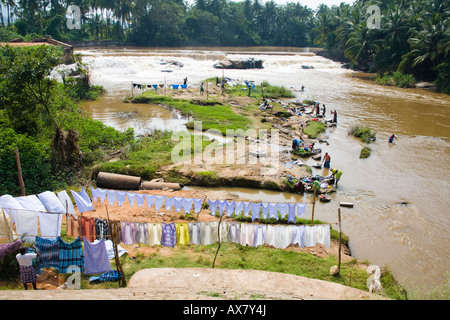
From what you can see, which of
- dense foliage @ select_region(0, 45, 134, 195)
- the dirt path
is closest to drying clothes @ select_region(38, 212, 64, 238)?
the dirt path

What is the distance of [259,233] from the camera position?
29.3 feet

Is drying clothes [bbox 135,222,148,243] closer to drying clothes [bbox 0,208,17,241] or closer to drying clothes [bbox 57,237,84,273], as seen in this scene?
drying clothes [bbox 57,237,84,273]

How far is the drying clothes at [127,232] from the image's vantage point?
861cm

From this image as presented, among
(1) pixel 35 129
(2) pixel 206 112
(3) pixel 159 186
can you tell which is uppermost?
(1) pixel 35 129

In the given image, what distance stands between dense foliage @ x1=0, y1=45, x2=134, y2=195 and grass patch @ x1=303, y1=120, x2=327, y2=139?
12.9 m

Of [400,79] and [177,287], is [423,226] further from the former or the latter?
[400,79]

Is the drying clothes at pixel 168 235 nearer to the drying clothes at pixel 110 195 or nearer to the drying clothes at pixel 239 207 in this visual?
the drying clothes at pixel 239 207

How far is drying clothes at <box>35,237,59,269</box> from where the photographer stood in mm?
7664

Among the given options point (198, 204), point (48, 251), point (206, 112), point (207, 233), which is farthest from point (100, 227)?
point (206, 112)

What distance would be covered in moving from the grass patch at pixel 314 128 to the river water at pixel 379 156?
30.7 inches

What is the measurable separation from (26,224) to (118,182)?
5.84 metres

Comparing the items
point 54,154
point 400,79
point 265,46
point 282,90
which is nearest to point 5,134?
point 54,154

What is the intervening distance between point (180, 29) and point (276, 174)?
62765 mm

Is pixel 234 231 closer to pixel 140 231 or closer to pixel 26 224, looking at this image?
pixel 140 231
